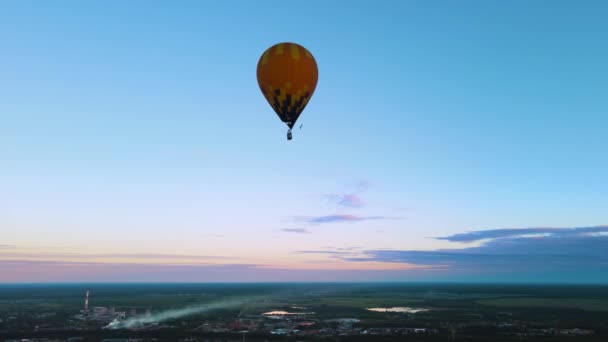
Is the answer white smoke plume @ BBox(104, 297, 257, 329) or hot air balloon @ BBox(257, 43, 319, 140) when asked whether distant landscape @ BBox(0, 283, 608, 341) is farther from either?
hot air balloon @ BBox(257, 43, 319, 140)

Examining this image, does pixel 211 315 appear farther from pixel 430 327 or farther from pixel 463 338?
pixel 463 338

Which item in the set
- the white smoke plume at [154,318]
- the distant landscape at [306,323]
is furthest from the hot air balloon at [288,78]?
the white smoke plume at [154,318]

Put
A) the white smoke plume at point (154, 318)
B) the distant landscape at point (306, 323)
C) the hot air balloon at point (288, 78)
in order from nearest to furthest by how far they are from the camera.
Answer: the hot air balloon at point (288, 78), the distant landscape at point (306, 323), the white smoke plume at point (154, 318)

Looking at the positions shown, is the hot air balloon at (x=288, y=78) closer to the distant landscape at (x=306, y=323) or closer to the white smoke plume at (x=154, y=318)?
the distant landscape at (x=306, y=323)

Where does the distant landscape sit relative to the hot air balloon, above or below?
below

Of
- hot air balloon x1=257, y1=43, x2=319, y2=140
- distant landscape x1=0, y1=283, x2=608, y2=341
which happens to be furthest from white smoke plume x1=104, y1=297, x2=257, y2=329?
hot air balloon x1=257, y1=43, x2=319, y2=140

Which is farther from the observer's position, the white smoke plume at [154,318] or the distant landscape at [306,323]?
the white smoke plume at [154,318]

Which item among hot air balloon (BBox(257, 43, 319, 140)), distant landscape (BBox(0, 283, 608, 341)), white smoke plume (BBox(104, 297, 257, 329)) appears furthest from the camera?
white smoke plume (BBox(104, 297, 257, 329))

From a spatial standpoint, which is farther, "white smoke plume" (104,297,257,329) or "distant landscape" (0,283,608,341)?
"white smoke plume" (104,297,257,329)

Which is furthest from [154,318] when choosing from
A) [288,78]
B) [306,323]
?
[288,78]

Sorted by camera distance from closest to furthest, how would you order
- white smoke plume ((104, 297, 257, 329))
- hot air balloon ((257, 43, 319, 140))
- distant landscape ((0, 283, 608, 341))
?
hot air balloon ((257, 43, 319, 140))
distant landscape ((0, 283, 608, 341))
white smoke plume ((104, 297, 257, 329))

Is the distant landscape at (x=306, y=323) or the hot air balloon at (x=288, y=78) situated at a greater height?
the hot air balloon at (x=288, y=78)
